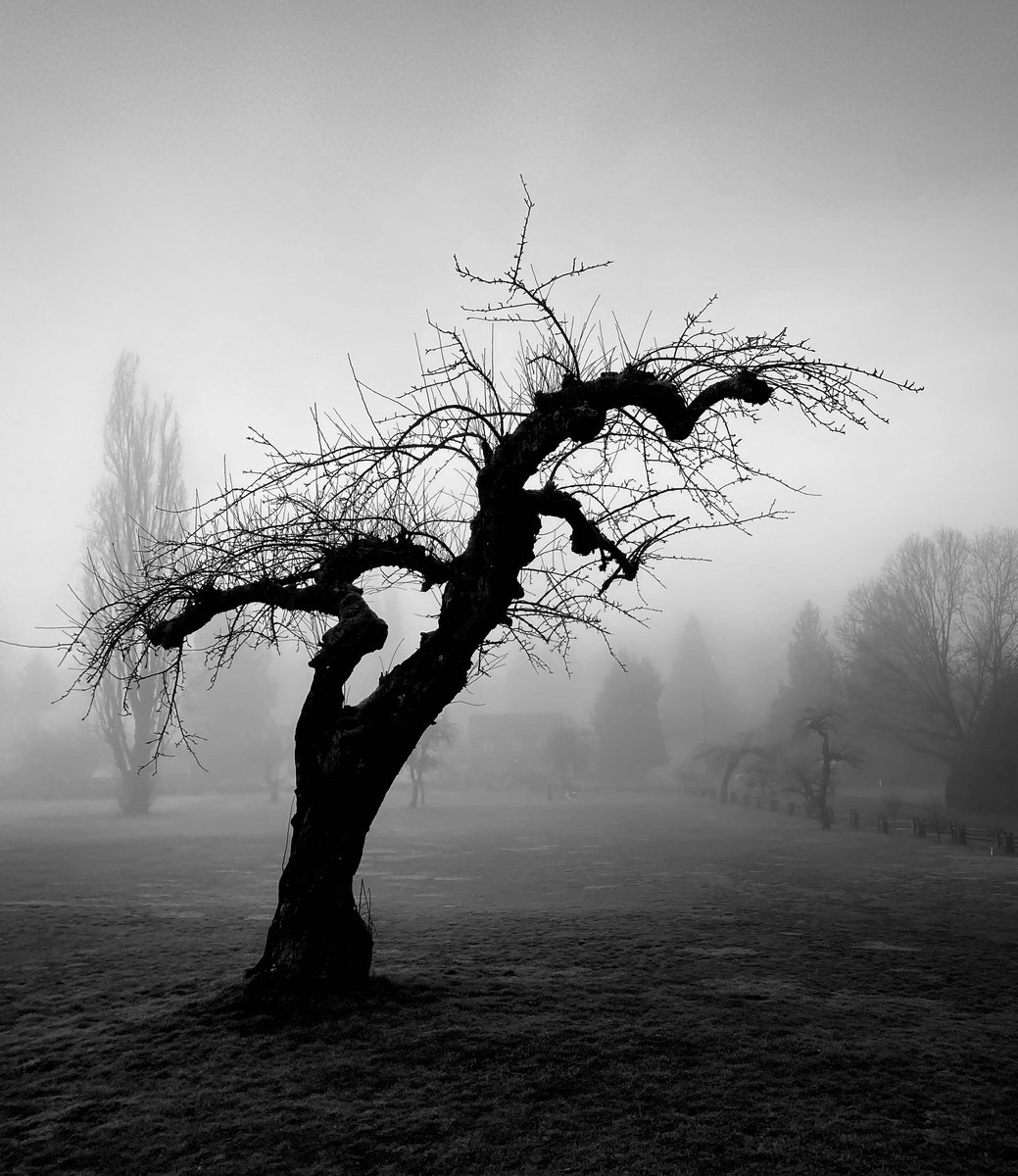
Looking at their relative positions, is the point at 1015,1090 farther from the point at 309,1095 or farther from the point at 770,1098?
the point at 309,1095

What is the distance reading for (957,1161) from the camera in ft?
14.1

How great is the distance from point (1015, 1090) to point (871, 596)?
5336 cm

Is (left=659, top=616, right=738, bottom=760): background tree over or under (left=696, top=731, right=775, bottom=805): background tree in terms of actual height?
over

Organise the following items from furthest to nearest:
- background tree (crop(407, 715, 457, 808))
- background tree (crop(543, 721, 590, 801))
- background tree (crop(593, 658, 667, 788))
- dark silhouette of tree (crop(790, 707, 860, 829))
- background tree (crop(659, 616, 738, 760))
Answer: background tree (crop(659, 616, 738, 760)) → background tree (crop(593, 658, 667, 788)) → background tree (crop(543, 721, 590, 801)) → background tree (crop(407, 715, 457, 808)) → dark silhouette of tree (crop(790, 707, 860, 829))

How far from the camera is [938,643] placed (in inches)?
1841

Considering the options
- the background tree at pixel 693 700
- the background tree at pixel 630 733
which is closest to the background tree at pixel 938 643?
the background tree at pixel 630 733

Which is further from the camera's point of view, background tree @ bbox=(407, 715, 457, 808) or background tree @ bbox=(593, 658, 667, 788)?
background tree @ bbox=(593, 658, 667, 788)

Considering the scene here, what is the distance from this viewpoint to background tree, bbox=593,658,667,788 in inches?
2921

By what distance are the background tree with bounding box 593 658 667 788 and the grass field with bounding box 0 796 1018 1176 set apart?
60036 mm

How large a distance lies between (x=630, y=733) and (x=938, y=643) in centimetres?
3297

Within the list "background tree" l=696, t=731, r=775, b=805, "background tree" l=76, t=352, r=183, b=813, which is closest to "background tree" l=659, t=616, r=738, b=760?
"background tree" l=696, t=731, r=775, b=805

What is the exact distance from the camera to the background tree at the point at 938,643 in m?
45.0

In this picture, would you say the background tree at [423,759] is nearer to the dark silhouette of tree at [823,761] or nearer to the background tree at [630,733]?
the background tree at [630,733]

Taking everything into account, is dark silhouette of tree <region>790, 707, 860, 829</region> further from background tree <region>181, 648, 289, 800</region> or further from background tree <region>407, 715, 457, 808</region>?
background tree <region>181, 648, 289, 800</region>
